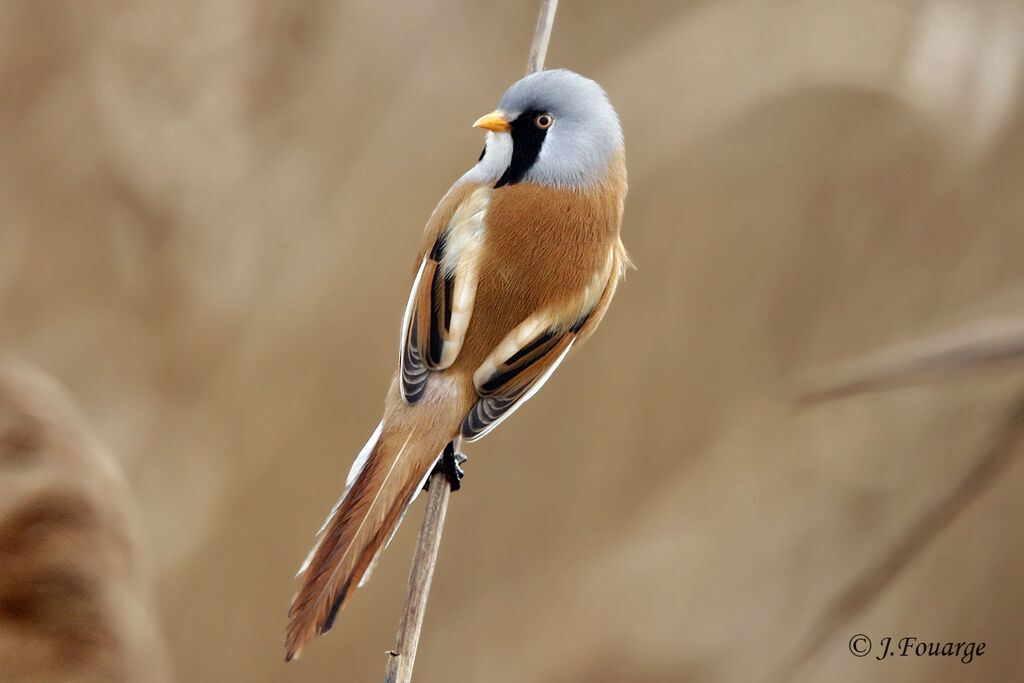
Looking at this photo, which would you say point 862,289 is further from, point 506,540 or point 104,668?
point 104,668

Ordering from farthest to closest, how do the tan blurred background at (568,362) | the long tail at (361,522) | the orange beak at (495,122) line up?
the tan blurred background at (568,362), the orange beak at (495,122), the long tail at (361,522)

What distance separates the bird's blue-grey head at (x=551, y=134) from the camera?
90 cm

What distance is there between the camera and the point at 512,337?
3.10ft

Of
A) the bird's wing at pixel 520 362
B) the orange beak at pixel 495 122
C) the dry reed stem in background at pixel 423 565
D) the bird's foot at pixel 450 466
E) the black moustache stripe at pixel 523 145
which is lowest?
the dry reed stem in background at pixel 423 565

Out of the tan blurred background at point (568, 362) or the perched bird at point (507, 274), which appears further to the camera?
the tan blurred background at point (568, 362)

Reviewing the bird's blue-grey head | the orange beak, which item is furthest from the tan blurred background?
the orange beak

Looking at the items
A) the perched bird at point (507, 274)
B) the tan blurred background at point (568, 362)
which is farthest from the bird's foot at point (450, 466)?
the tan blurred background at point (568, 362)

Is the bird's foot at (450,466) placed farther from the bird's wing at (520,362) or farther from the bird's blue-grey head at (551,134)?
the bird's blue-grey head at (551,134)

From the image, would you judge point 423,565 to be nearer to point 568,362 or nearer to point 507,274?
point 507,274

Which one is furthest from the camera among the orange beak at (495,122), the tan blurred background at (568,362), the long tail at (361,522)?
the tan blurred background at (568,362)

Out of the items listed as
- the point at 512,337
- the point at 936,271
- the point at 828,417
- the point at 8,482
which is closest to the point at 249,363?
the point at 8,482

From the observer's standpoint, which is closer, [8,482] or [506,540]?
[8,482]

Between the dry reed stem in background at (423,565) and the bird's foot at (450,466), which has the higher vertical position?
the bird's foot at (450,466)

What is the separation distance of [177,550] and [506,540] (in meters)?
0.48
